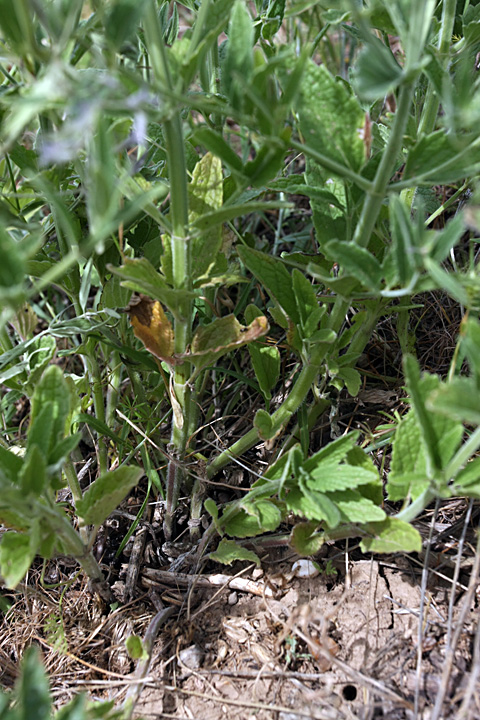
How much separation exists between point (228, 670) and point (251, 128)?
1.25 m

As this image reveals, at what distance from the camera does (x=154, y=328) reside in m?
1.42

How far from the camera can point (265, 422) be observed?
1.49 meters

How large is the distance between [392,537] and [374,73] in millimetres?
928

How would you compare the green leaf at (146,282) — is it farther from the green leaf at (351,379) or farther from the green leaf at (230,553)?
the green leaf at (230,553)

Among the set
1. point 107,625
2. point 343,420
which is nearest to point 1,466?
point 107,625

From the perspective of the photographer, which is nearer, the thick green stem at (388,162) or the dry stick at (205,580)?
the thick green stem at (388,162)

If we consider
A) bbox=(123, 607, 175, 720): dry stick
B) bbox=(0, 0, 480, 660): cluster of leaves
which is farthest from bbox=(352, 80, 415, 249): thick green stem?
bbox=(123, 607, 175, 720): dry stick

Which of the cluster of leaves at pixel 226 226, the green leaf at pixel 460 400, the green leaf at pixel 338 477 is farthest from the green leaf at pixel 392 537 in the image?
the green leaf at pixel 460 400

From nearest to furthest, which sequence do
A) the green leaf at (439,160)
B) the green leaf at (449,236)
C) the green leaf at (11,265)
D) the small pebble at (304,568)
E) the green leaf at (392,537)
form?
the green leaf at (11,265) < the green leaf at (449,236) < the green leaf at (439,160) < the green leaf at (392,537) < the small pebble at (304,568)

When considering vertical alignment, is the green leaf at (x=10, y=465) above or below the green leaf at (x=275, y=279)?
above

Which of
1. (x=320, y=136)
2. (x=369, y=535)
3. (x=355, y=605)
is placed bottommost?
(x=355, y=605)

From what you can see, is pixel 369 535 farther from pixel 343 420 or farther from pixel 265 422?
pixel 343 420

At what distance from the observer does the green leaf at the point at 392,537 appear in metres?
1.26

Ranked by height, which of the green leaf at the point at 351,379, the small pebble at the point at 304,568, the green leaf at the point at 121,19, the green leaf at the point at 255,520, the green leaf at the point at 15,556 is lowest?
the small pebble at the point at 304,568
